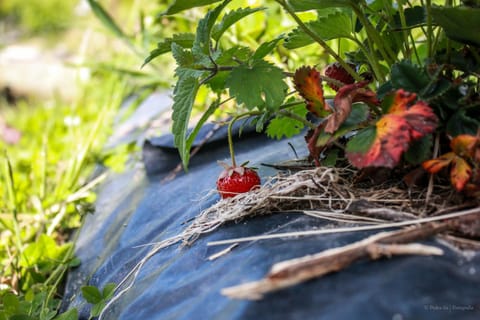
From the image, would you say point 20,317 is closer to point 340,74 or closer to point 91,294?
point 91,294

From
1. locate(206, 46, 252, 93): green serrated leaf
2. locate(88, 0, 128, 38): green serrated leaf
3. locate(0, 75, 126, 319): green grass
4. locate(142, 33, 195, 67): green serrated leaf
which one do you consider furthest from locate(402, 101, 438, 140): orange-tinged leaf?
locate(88, 0, 128, 38): green serrated leaf

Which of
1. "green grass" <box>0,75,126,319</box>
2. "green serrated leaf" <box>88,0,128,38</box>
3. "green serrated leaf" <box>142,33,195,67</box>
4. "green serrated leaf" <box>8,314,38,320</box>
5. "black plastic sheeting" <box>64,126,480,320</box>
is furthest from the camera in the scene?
"green serrated leaf" <box>88,0,128,38</box>

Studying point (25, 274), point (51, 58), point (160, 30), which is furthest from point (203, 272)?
point (51, 58)

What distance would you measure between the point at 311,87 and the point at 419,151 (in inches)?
7.9

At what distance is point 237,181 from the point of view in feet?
3.71

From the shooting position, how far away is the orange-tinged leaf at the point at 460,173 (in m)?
0.86

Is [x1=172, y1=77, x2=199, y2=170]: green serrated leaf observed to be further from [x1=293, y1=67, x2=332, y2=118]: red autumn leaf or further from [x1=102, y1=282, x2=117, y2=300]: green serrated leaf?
[x1=102, y1=282, x2=117, y2=300]: green serrated leaf

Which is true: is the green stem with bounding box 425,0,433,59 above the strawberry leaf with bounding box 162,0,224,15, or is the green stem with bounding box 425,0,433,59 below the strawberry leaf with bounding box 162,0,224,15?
below

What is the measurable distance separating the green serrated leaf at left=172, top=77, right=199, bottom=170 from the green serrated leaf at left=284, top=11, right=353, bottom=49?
0.75 ft

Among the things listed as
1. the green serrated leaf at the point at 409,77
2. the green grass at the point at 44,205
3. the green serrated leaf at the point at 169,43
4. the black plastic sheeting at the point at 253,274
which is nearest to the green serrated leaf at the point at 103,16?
the green grass at the point at 44,205

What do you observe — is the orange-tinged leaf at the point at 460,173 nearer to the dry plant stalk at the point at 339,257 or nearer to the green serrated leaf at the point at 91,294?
the dry plant stalk at the point at 339,257

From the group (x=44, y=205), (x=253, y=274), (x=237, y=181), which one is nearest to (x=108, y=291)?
(x=237, y=181)

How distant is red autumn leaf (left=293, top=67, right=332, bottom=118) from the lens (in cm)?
99

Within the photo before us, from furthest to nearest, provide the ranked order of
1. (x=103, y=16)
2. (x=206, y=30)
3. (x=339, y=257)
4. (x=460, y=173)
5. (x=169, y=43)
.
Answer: (x=103, y=16) < (x=169, y=43) < (x=206, y=30) < (x=460, y=173) < (x=339, y=257)
